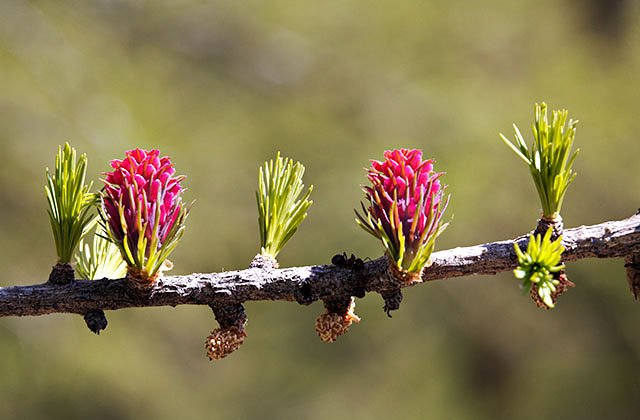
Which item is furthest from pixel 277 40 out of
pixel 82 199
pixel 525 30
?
pixel 82 199

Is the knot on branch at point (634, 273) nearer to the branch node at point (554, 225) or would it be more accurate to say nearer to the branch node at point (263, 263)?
the branch node at point (554, 225)

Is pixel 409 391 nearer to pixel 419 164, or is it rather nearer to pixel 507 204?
pixel 507 204

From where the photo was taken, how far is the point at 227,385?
5.31 ft

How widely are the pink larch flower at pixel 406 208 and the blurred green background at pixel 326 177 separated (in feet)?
3.10

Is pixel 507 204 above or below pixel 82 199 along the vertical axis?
above

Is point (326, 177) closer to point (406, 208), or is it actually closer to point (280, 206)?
point (280, 206)

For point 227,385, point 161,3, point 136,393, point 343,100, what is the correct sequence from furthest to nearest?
point 161,3 < point 343,100 < point 227,385 < point 136,393

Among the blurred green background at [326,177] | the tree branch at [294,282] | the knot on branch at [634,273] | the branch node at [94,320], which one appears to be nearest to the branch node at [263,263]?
the tree branch at [294,282]

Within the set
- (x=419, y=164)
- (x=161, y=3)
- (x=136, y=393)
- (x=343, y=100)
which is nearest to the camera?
(x=419, y=164)

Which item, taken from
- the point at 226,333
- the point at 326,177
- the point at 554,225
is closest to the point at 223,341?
the point at 226,333

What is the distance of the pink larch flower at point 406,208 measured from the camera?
0.55 meters

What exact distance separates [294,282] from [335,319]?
2.1 inches

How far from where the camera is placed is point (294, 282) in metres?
0.60

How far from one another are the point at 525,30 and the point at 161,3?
919mm
